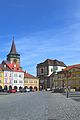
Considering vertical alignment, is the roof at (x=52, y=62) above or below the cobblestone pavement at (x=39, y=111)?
above

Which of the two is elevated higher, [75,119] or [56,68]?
[56,68]

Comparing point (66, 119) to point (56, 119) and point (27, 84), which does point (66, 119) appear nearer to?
point (56, 119)

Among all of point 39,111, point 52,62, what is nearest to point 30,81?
point 52,62

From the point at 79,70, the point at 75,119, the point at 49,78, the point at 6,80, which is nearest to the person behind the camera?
the point at 75,119

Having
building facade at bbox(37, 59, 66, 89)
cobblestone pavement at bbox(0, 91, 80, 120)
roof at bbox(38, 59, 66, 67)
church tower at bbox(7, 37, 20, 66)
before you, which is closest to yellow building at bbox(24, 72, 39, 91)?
church tower at bbox(7, 37, 20, 66)

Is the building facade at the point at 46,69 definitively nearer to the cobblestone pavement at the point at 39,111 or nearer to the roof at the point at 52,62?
the roof at the point at 52,62

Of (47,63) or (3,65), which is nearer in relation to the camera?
(3,65)

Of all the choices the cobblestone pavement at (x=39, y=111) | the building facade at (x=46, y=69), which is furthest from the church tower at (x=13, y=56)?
the cobblestone pavement at (x=39, y=111)

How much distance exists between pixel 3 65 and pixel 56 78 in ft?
110

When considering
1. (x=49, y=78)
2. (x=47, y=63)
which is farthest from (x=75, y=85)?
(x=47, y=63)

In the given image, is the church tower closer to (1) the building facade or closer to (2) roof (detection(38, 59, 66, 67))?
(1) the building facade

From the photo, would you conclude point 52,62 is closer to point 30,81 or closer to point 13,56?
point 13,56

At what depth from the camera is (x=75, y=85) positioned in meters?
133

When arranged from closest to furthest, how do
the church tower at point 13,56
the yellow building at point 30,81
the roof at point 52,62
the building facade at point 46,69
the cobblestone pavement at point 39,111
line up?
the cobblestone pavement at point 39,111 → the yellow building at point 30,81 → the church tower at point 13,56 → the building facade at point 46,69 → the roof at point 52,62
